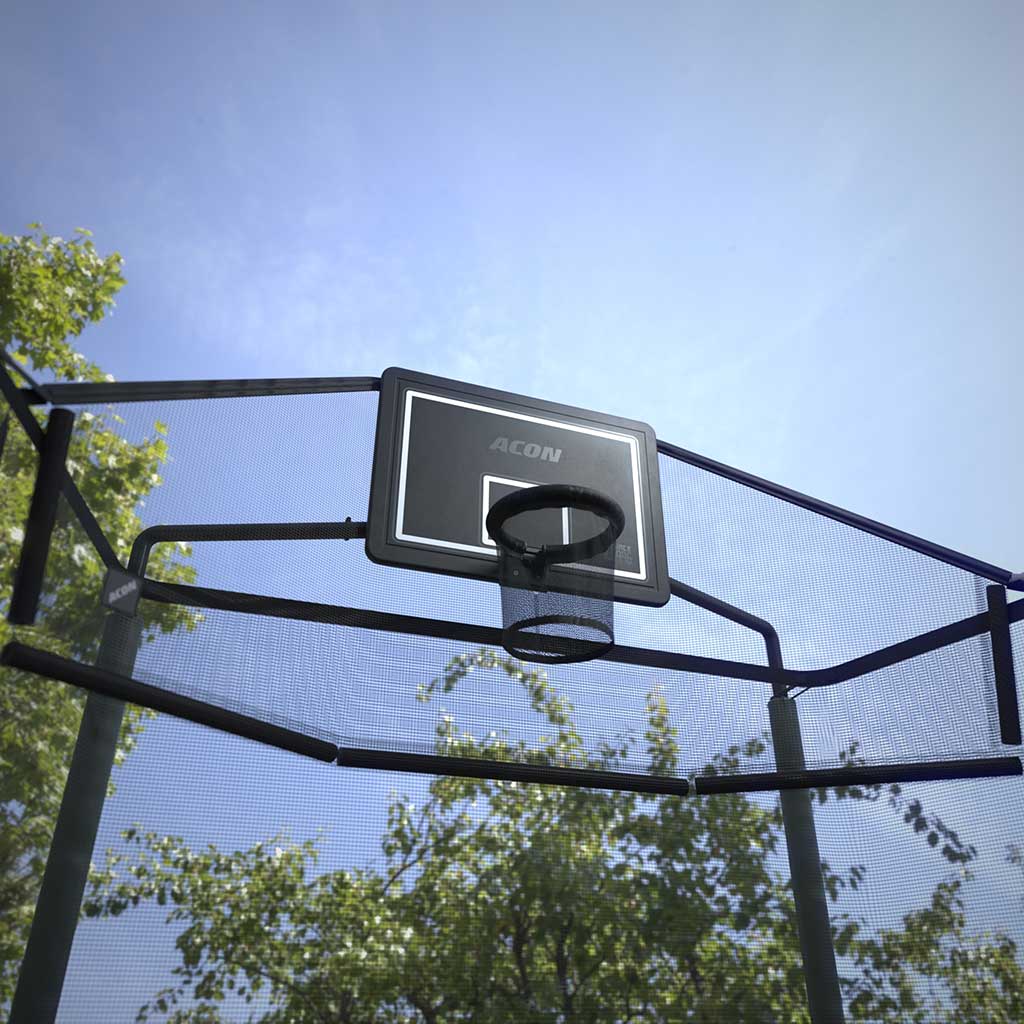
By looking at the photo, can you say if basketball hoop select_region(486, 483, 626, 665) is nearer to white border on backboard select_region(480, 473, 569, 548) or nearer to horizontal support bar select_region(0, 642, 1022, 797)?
white border on backboard select_region(480, 473, 569, 548)

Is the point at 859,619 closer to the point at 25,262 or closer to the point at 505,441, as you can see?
the point at 505,441

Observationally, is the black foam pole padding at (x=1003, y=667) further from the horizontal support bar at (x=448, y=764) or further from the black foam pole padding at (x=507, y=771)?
the black foam pole padding at (x=507, y=771)

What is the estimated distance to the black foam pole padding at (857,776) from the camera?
1.98m

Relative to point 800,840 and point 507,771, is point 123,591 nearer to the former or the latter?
point 507,771

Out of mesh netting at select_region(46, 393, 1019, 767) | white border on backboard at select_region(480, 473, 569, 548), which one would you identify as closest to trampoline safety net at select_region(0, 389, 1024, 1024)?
mesh netting at select_region(46, 393, 1019, 767)

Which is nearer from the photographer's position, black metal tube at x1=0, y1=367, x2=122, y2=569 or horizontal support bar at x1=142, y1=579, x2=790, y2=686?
black metal tube at x1=0, y1=367, x2=122, y2=569

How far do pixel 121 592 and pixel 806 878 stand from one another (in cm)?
175

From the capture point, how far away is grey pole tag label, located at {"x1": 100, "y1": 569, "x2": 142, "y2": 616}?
1.68 metres

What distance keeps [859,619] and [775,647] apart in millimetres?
254

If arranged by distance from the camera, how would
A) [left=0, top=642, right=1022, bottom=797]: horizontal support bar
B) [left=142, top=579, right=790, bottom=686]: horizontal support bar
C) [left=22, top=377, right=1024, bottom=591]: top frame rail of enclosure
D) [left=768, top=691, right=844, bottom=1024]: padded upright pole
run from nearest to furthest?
[left=0, top=642, right=1022, bottom=797]: horizontal support bar < [left=22, top=377, right=1024, bottom=591]: top frame rail of enclosure < [left=142, top=579, right=790, bottom=686]: horizontal support bar < [left=768, top=691, right=844, bottom=1024]: padded upright pole

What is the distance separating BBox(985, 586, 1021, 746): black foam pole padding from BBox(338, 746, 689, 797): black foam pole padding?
0.85 metres

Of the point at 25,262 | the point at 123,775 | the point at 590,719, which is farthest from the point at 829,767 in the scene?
the point at 25,262

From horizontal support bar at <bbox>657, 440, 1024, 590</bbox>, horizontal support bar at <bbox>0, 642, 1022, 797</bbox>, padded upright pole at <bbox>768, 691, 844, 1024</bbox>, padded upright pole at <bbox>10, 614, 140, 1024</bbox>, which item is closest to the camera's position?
padded upright pole at <bbox>10, 614, 140, 1024</bbox>

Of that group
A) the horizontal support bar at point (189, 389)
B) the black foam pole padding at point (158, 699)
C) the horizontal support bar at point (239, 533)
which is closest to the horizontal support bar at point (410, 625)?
the horizontal support bar at point (239, 533)
